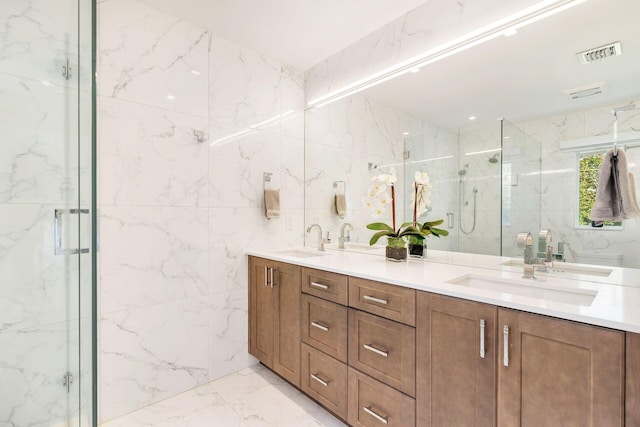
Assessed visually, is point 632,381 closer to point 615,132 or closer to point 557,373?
point 557,373

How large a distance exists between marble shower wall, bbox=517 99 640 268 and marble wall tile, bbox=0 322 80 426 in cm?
219

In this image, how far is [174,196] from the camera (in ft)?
6.64

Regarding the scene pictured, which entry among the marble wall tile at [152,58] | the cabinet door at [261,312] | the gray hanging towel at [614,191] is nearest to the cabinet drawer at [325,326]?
the cabinet door at [261,312]

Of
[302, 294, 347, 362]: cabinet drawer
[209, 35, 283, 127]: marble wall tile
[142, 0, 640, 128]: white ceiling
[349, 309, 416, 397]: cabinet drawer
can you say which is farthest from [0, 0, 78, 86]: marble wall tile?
[349, 309, 416, 397]: cabinet drawer

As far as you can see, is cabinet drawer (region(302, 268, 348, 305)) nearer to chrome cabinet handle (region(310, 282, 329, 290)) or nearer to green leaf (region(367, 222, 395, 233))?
chrome cabinet handle (region(310, 282, 329, 290))

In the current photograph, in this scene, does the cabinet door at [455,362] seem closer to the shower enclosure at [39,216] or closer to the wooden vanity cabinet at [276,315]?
the wooden vanity cabinet at [276,315]

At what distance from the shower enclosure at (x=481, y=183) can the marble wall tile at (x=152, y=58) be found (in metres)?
1.54

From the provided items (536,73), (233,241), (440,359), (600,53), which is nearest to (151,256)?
(233,241)

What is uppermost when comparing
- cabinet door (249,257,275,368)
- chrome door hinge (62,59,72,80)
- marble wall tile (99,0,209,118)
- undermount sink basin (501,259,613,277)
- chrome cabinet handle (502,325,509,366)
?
marble wall tile (99,0,209,118)

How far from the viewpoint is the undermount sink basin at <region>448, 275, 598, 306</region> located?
124 centimetres

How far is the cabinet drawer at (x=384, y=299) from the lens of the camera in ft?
4.48

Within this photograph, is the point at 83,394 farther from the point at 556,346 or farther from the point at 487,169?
the point at 487,169

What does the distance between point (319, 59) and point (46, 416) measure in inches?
110

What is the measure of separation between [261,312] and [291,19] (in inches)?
80.1
